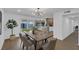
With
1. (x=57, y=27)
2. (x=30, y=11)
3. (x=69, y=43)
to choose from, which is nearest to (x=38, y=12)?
(x=30, y=11)

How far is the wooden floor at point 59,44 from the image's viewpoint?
1810mm

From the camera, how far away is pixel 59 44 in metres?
1.85

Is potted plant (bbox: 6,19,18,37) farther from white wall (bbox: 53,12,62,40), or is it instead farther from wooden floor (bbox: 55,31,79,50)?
wooden floor (bbox: 55,31,79,50)

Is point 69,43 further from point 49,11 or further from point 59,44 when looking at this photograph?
point 49,11

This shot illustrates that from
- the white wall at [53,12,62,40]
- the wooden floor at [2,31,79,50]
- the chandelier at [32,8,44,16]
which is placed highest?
the chandelier at [32,8,44,16]

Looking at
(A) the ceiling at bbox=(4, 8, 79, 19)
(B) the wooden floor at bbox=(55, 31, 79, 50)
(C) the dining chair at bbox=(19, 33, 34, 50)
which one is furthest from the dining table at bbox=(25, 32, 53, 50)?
(A) the ceiling at bbox=(4, 8, 79, 19)

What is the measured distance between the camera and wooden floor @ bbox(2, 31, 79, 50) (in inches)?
71.3

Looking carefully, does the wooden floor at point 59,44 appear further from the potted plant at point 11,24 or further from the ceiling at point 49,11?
the ceiling at point 49,11

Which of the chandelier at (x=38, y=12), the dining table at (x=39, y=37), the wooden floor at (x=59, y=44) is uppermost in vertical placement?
the chandelier at (x=38, y=12)

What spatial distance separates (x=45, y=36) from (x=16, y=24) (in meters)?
0.62

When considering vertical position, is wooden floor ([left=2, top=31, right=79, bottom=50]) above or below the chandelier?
below

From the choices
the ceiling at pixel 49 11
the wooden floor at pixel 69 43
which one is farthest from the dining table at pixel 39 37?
the ceiling at pixel 49 11
